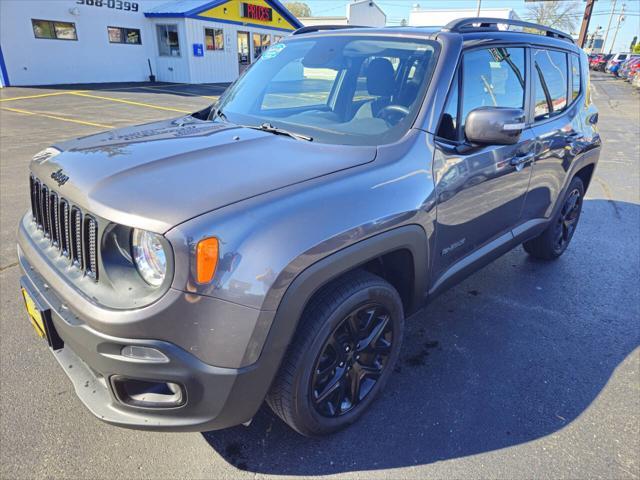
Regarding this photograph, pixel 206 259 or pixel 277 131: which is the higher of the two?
pixel 277 131

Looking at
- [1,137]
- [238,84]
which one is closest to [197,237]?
[238,84]

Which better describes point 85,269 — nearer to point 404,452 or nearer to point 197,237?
point 197,237

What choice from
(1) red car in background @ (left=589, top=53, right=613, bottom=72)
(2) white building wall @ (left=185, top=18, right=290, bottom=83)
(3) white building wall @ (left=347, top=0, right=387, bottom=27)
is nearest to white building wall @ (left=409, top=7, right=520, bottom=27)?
(3) white building wall @ (left=347, top=0, right=387, bottom=27)

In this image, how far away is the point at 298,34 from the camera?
341 centimetres

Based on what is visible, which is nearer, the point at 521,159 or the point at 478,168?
the point at 478,168

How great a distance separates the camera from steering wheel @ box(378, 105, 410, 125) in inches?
95.4

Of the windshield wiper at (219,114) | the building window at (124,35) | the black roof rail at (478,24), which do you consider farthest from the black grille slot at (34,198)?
the building window at (124,35)

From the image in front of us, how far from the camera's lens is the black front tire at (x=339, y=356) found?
191cm

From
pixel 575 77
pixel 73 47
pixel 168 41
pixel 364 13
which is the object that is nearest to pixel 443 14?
pixel 364 13

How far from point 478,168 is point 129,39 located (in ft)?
79.8

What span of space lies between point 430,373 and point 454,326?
611 millimetres

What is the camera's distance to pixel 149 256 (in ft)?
5.49

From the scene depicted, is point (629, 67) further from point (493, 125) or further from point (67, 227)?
point (67, 227)

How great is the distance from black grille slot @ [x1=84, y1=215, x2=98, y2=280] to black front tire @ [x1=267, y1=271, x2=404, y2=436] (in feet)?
2.77
